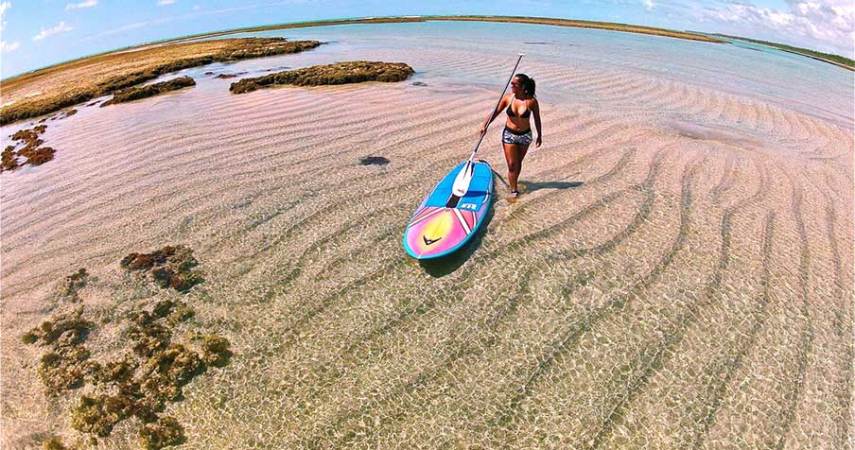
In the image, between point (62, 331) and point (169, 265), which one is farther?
point (169, 265)

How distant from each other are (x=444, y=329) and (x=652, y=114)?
14.6 meters

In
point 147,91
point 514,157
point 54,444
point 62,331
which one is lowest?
point 54,444

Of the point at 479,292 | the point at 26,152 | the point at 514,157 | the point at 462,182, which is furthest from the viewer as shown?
the point at 26,152

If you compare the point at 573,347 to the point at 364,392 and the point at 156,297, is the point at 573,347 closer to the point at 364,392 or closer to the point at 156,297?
the point at 364,392

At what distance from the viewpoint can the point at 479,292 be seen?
6.27m

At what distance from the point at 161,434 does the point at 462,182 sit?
615cm

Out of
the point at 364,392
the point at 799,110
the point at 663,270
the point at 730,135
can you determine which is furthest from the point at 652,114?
the point at 364,392

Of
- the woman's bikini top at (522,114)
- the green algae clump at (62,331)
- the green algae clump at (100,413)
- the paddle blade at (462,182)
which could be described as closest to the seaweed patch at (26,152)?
the green algae clump at (62,331)

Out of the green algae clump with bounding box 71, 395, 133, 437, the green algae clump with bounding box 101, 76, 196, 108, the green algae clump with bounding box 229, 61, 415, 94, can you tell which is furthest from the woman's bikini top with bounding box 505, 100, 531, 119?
the green algae clump with bounding box 101, 76, 196, 108

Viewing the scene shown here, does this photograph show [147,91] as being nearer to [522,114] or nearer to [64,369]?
[64,369]

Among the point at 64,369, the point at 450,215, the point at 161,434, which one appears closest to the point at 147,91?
the point at 64,369

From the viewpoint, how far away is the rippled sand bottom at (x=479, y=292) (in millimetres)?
4625

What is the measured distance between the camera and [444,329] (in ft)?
18.6

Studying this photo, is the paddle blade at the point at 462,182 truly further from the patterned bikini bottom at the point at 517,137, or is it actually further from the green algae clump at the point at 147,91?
the green algae clump at the point at 147,91
